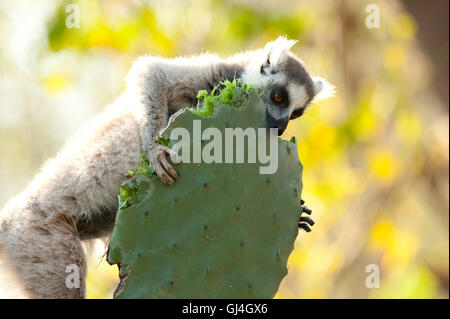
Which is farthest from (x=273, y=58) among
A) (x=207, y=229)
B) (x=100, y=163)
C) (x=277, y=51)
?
(x=207, y=229)

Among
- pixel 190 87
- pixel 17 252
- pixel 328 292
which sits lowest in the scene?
pixel 17 252

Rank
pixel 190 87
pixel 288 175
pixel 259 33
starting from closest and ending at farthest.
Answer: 1. pixel 288 175
2. pixel 190 87
3. pixel 259 33

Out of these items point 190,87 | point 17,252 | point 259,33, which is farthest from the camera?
point 259,33

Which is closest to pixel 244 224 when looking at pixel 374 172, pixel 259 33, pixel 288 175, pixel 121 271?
pixel 288 175

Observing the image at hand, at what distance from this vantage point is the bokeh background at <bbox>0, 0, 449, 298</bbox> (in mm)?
8547

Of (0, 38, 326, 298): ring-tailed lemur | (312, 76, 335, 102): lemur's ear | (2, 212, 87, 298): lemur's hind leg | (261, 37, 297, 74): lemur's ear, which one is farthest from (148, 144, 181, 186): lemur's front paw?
(312, 76, 335, 102): lemur's ear

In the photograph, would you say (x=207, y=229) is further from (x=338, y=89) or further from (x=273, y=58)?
(x=338, y=89)

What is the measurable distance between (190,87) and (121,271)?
5.86ft

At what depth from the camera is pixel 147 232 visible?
265 cm

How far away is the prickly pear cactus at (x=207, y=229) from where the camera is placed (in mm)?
2621

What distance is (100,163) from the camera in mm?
3844

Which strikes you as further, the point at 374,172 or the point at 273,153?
the point at 374,172

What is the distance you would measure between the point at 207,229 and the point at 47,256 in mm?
1243
